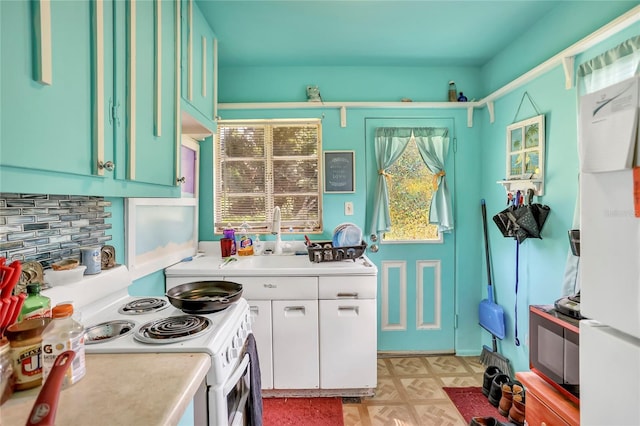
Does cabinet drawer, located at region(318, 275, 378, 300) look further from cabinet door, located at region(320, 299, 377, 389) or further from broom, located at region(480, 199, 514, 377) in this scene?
broom, located at region(480, 199, 514, 377)

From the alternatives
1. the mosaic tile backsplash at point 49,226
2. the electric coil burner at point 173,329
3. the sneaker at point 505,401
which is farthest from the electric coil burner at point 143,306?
the sneaker at point 505,401

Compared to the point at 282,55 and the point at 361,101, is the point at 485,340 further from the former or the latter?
the point at 282,55

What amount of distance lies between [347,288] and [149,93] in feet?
5.08

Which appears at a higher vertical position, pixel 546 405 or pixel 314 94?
pixel 314 94

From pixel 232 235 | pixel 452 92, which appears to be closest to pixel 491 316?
pixel 452 92

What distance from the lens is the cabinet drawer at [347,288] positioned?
6.61 feet

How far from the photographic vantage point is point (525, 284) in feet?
7.04

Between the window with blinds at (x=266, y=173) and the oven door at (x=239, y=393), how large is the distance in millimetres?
1479

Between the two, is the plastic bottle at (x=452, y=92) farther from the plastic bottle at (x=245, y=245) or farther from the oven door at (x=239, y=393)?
the oven door at (x=239, y=393)

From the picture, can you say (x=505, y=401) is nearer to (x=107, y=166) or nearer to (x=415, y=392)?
(x=415, y=392)

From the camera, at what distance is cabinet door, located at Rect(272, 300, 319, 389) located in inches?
79.0

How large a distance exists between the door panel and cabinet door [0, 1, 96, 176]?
2.10 m

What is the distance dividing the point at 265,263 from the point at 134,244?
101cm

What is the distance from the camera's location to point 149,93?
4.17 feet
